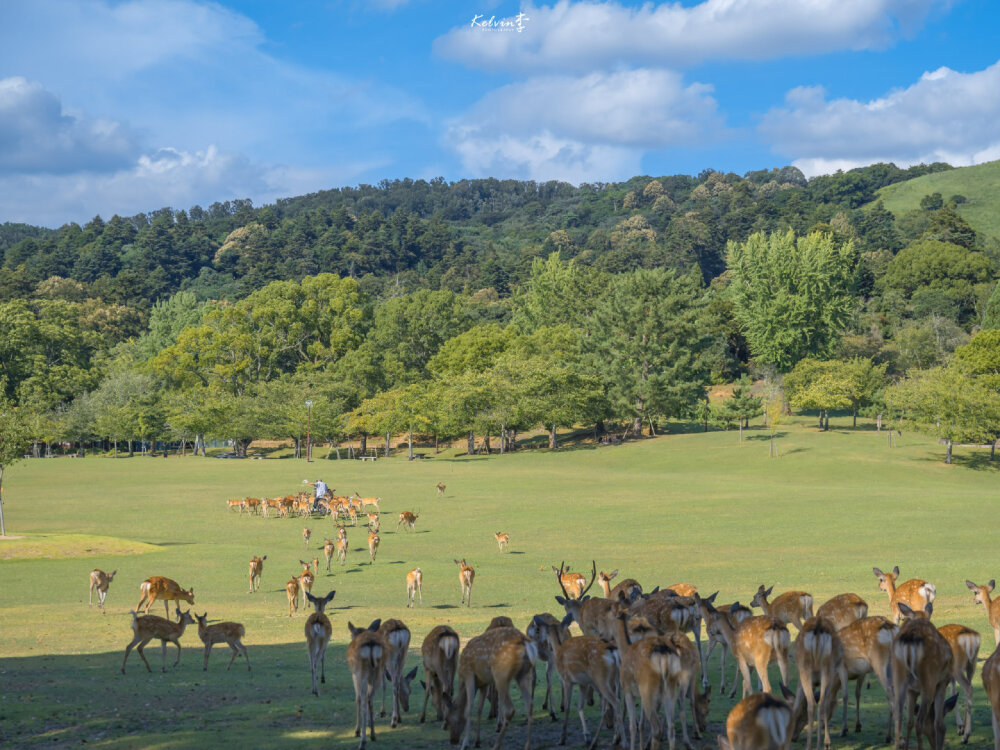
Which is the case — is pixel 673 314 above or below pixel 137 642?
above

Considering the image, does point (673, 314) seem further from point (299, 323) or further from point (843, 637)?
point (843, 637)

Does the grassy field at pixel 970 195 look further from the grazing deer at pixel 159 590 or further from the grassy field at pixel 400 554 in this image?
the grazing deer at pixel 159 590

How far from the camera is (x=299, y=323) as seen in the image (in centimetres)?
10425

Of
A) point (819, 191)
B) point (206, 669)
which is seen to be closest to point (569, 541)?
point (206, 669)

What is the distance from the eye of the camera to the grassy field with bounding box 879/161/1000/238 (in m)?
168

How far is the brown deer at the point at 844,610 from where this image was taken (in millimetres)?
12203

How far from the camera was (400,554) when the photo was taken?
29812 millimetres

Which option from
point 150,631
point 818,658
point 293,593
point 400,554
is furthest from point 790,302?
point 818,658

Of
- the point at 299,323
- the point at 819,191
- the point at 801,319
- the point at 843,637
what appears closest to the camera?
the point at 843,637

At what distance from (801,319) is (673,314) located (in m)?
18.8

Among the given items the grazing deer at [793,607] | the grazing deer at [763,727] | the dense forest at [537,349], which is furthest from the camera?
the dense forest at [537,349]

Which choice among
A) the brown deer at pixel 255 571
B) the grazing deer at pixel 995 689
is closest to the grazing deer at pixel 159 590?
the brown deer at pixel 255 571

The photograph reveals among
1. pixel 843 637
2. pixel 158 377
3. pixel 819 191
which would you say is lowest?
pixel 843 637

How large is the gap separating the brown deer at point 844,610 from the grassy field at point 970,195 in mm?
170340
